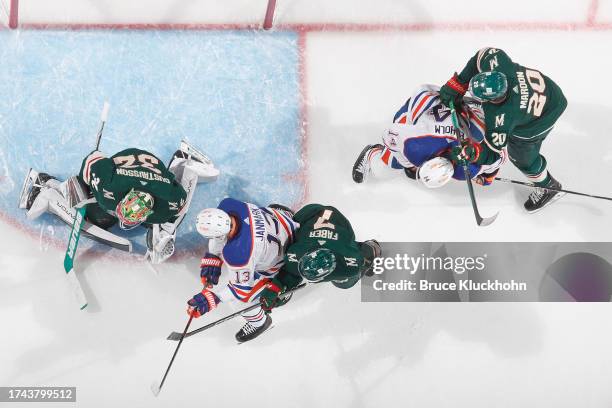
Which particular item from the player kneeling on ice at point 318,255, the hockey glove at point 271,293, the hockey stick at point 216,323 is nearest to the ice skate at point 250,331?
the hockey stick at point 216,323

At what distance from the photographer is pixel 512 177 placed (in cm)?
499

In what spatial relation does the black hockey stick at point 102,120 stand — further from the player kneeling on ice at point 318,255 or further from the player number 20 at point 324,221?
the player number 20 at point 324,221

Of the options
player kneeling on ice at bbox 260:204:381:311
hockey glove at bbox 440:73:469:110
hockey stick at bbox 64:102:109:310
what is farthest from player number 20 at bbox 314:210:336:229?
hockey stick at bbox 64:102:109:310

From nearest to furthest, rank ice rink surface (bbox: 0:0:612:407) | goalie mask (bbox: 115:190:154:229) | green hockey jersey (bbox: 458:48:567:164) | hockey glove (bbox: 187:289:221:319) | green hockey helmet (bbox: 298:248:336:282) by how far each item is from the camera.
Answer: green hockey helmet (bbox: 298:248:336:282), green hockey jersey (bbox: 458:48:567:164), goalie mask (bbox: 115:190:154:229), hockey glove (bbox: 187:289:221:319), ice rink surface (bbox: 0:0:612:407)

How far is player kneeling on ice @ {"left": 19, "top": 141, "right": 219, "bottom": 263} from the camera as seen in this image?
4.11 meters

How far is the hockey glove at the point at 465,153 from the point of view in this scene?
387 cm

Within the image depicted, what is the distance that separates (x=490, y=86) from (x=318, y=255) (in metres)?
1.42

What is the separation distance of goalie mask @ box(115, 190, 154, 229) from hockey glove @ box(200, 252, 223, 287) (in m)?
0.58

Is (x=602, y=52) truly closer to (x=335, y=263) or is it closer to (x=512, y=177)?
(x=512, y=177)

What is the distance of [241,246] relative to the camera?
3.80m

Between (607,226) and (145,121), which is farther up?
(145,121)

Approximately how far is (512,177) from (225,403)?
287 cm

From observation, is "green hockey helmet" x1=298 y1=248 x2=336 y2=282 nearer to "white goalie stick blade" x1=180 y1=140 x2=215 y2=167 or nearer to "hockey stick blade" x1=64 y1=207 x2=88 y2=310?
"white goalie stick blade" x1=180 y1=140 x2=215 y2=167

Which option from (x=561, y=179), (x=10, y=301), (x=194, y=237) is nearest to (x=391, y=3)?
(x=561, y=179)
